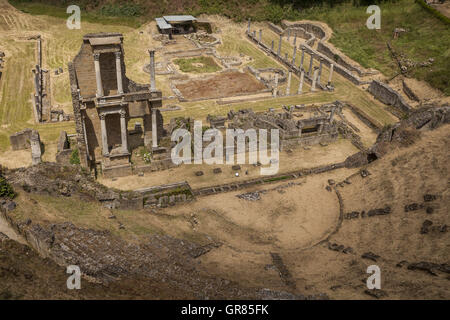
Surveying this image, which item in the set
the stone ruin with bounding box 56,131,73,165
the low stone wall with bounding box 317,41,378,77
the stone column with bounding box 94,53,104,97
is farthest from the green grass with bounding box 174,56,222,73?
the stone column with bounding box 94,53,104,97

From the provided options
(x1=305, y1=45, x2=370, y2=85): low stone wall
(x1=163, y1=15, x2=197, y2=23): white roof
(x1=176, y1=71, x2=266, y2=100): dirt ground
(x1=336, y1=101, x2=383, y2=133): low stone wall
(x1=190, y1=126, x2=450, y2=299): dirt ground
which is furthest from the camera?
(x1=163, y1=15, x2=197, y2=23): white roof

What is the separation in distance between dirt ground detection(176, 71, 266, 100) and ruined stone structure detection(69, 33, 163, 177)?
1475 cm

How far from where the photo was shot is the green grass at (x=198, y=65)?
57000 mm

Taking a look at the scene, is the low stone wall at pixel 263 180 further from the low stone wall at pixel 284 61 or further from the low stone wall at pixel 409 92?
the low stone wall at pixel 284 61

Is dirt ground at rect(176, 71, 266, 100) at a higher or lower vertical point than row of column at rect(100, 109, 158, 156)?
lower

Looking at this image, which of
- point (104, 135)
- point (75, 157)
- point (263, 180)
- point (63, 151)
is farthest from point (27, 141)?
point (263, 180)

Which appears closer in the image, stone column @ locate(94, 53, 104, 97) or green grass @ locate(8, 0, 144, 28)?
stone column @ locate(94, 53, 104, 97)

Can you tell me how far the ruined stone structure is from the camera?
31.8 metres

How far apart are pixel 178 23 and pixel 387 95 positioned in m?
36.8

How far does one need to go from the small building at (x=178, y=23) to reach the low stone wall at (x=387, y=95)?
3272 cm

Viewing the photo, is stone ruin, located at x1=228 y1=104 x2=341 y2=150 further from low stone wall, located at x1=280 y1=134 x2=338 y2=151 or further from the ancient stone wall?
the ancient stone wall

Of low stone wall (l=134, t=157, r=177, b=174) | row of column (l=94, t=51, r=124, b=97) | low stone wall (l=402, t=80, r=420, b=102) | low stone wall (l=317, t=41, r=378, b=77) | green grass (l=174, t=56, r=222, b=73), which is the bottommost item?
low stone wall (l=134, t=157, r=177, b=174)

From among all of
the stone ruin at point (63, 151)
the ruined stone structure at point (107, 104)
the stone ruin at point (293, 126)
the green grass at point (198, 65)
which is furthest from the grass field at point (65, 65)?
the ruined stone structure at point (107, 104)
